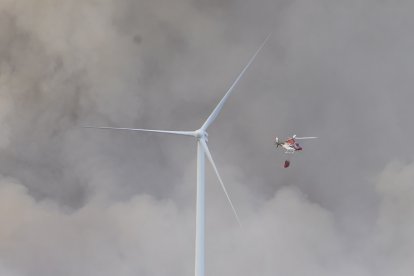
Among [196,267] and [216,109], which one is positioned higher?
[216,109]

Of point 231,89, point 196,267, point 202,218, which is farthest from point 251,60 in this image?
point 196,267

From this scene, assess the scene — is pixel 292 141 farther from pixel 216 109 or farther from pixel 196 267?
pixel 196 267

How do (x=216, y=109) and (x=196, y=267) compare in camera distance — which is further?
(x=216, y=109)

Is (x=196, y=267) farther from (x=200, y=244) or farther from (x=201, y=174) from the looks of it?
(x=201, y=174)

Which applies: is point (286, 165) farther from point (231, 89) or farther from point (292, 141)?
point (231, 89)

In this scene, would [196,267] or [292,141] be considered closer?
[196,267]

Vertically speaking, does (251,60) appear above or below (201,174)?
above

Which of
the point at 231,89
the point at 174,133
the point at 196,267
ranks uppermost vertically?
the point at 231,89

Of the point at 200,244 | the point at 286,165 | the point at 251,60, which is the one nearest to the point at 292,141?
the point at 286,165

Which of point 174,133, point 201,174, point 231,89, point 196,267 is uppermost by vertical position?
point 231,89
